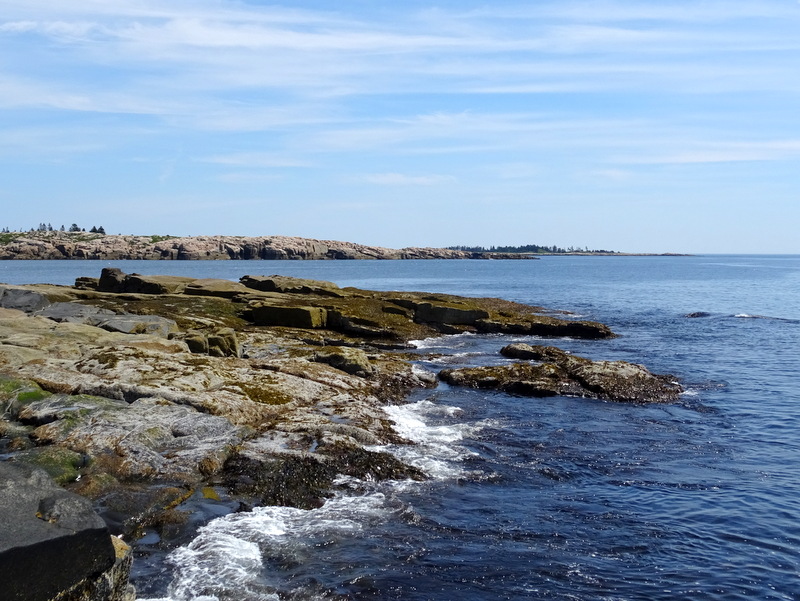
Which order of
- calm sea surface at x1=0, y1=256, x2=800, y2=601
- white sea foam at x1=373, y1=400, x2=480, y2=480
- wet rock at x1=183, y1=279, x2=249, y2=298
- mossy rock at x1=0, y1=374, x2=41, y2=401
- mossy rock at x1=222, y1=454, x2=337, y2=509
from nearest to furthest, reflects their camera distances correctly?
1. calm sea surface at x1=0, y1=256, x2=800, y2=601
2. mossy rock at x1=222, y1=454, x2=337, y2=509
3. mossy rock at x1=0, y1=374, x2=41, y2=401
4. white sea foam at x1=373, y1=400, x2=480, y2=480
5. wet rock at x1=183, y1=279, x2=249, y2=298

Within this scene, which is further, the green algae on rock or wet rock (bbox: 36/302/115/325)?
wet rock (bbox: 36/302/115/325)

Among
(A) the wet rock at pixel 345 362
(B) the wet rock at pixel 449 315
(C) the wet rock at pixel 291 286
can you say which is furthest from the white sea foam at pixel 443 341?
(C) the wet rock at pixel 291 286

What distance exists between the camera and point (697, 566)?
45.9ft

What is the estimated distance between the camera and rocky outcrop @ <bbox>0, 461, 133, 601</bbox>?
28.1 feet

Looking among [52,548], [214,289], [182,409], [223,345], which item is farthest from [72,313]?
[52,548]

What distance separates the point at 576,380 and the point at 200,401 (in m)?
17.5

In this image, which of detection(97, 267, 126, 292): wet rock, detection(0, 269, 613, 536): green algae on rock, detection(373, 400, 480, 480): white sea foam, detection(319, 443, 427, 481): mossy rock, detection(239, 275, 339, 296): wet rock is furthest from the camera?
detection(239, 275, 339, 296): wet rock

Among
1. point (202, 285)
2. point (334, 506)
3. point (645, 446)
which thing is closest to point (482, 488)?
point (334, 506)

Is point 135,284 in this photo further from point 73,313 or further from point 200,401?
point 200,401

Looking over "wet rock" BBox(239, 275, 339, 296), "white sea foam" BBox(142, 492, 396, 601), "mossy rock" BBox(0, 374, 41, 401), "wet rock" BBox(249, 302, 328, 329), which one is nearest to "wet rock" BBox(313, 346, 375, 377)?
"wet rock" BBox(249, 302, 328, 329)

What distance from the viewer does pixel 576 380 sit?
3062 cm

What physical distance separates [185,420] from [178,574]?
684 centimetres

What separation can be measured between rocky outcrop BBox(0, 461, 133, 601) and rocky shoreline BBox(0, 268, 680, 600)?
249mm

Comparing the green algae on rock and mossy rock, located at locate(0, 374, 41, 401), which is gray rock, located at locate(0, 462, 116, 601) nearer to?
the green algae on rock
